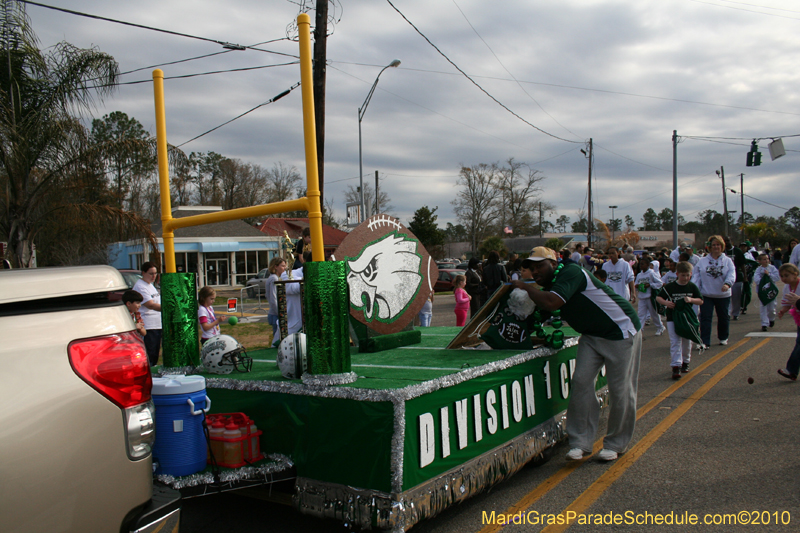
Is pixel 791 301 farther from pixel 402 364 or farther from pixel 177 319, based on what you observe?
pixel 177 319

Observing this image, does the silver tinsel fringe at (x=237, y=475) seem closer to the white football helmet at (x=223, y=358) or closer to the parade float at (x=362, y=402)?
the parade float at (x=362, y=402)

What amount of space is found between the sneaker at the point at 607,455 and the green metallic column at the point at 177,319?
11.5 ft

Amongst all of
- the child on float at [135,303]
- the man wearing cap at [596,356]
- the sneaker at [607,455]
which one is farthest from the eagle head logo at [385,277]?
the child on float at [135,303]

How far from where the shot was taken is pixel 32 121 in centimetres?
1070

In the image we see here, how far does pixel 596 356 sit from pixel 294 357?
2.70m

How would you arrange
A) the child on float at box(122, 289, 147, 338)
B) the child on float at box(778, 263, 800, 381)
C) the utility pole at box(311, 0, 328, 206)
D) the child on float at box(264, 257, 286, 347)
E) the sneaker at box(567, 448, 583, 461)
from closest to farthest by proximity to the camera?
the sneaker at box(567, 448, 583, 461)
the child on float at box(778, 263, 800, 381)
the child on float at box(122, 289, 147, 338)
the child on float at box(264, 257, 286, 347)
the utility pole at box(311, 0, 328, 206)

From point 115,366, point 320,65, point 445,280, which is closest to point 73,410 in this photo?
point 115,366

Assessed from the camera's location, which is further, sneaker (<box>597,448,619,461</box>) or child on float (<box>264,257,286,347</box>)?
child on float (<box>264,257,286,347</box>)

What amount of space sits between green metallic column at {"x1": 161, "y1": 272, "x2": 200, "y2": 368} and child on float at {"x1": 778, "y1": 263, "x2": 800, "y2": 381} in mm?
6721

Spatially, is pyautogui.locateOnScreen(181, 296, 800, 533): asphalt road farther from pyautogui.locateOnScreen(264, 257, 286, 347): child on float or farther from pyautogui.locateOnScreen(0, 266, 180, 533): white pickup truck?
pyautogui.locateOnScreen(264, 257, 286, 347): child on float

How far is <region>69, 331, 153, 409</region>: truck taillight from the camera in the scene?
1.99 m

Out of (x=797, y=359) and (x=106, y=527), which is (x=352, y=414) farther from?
(x=797, y=359)

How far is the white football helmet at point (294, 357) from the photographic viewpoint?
12.8 feet

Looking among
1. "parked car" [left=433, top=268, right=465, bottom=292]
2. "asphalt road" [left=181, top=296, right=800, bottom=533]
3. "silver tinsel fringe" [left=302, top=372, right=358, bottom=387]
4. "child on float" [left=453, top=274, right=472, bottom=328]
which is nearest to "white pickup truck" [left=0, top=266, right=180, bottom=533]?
"silver tinsel fringe" [left=302, top=372, right=358, bottom=387]
